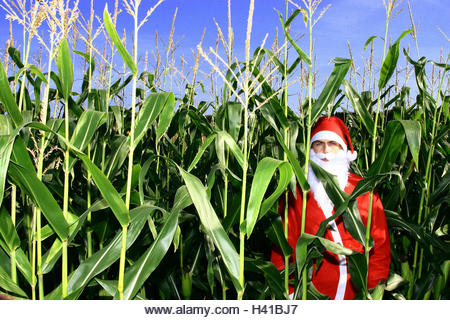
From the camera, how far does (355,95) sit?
223 centimetres

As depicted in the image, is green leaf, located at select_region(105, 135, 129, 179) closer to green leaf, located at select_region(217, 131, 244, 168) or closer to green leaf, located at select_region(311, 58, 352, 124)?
green leaf, located at select_region(217, 131, 244, 168)

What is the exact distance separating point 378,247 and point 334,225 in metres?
0.31

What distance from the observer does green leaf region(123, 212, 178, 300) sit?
159 centimetres

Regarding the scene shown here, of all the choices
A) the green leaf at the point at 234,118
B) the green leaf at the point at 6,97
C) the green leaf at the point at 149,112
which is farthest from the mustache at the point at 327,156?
the green leaf at the point at 6,97

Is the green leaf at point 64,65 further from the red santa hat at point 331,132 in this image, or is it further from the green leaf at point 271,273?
the red santa hat at point 331,132

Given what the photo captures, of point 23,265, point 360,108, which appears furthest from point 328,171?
point 23,265

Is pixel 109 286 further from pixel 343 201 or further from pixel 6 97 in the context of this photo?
pixel 343 201

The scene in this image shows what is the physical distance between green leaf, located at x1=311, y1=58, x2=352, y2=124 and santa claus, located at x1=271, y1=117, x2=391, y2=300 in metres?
0.50

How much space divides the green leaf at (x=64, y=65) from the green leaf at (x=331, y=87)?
1134 mm

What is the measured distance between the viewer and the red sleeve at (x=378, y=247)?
2275 mm

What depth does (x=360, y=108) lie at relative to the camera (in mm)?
2129

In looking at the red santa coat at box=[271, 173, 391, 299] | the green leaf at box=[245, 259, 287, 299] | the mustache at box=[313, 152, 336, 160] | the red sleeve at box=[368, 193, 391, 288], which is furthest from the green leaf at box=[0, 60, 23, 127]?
the red sleeve at box=[368, 193, 391, 288]

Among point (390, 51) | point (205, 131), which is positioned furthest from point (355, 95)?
point (205, 131)
